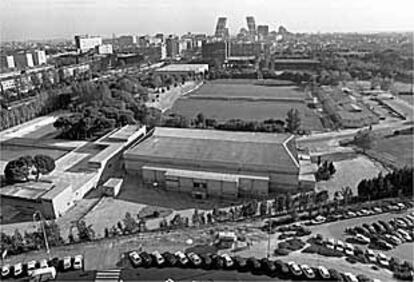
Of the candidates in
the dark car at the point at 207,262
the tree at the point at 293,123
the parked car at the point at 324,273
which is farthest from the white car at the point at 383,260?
the tree at the point at 293,123

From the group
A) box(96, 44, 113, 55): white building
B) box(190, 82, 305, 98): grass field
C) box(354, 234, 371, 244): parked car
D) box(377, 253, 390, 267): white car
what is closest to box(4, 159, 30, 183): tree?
box(354, 234, 371, 244): parked car

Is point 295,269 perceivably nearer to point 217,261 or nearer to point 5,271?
point 217,261

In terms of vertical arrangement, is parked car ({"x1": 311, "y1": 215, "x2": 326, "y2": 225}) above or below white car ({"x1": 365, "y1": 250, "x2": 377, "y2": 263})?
above

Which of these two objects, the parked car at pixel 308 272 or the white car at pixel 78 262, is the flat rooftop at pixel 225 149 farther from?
the white car at pixel 78 262

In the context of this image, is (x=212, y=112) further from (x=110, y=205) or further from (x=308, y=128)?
(x=110, y=205)

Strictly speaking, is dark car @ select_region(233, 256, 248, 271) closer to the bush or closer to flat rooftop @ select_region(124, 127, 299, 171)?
the bush

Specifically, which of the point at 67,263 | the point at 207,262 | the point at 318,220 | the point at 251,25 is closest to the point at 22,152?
the point at 67,263
